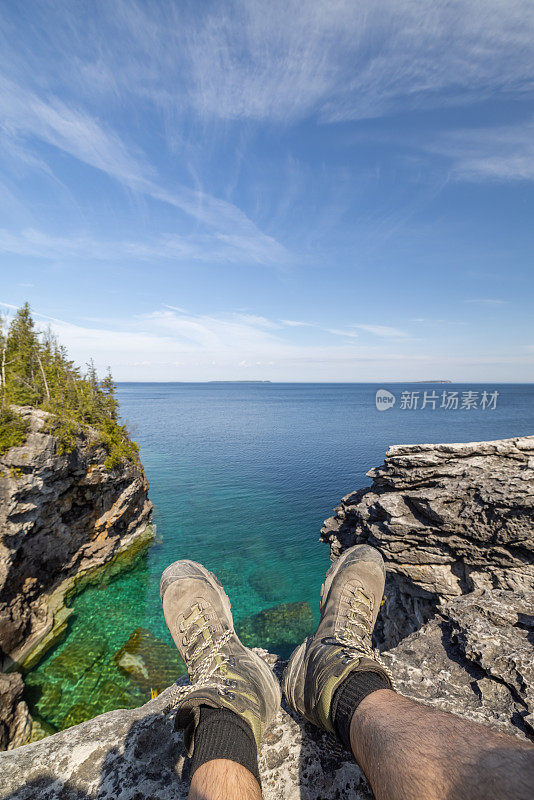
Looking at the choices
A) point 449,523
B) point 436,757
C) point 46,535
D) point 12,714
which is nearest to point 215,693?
point 436,757

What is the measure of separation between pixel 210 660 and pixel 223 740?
1090 millimetres

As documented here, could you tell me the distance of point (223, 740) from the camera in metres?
2.14

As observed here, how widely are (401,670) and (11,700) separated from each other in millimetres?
11182

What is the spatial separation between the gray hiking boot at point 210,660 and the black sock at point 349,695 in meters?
0.63

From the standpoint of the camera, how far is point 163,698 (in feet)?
11.3

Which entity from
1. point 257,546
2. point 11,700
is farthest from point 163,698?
point 257,546

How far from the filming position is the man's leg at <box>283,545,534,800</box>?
1399 millimetres

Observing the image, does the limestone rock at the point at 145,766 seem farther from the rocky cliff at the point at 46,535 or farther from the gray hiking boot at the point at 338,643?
the rocky cliff at the point at 46,535

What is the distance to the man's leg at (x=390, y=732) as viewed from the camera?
1399 mm

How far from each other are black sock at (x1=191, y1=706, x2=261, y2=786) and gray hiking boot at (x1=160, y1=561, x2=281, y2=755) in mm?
69

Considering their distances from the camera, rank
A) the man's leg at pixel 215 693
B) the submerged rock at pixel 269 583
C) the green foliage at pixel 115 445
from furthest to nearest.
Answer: the green foliage at pixel 115 445, the submerged rock at pixel 269 583, the man's leg at pixel 215 693

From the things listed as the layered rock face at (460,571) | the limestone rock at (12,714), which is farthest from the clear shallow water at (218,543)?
the layered rock face at (460,571)

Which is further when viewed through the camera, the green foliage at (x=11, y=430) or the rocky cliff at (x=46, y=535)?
the green foliage at (x=11, y=430)

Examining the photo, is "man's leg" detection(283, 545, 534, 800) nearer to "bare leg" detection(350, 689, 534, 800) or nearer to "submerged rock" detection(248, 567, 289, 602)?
"bare leg" detection(350, 689, 534, 800)
